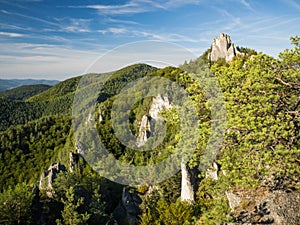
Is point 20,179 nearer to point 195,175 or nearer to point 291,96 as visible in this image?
point 195,175

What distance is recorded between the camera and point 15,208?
1035 inches

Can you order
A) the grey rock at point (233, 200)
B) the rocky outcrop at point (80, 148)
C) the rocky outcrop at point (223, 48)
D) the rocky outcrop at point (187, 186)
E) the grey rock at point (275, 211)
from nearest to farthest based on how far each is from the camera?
the grey rock at point (275, 211) < the grey rock at point (233, 200) < the rocky outcrop at point (187, 186) < the rocky outcrop at point (80, 148) < the rocky outcrop at point (223, 48)

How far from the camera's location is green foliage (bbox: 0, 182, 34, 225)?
1018 inches

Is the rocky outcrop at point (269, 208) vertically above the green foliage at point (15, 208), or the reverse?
the rocky outcrop at point (269, 208)

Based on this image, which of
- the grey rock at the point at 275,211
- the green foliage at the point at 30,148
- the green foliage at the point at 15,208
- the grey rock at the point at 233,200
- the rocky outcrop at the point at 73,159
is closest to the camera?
the grey rock at the point at 275,211

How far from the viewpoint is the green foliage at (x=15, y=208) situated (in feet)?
84.8

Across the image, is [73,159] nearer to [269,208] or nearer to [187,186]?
[187,186]

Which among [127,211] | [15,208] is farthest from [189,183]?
[15,208]

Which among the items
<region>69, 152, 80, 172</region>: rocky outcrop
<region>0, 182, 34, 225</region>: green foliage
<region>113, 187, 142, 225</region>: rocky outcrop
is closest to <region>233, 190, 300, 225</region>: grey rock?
<region>0, 182, 34, 225</region>: green foliage

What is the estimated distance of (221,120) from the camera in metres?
13.4

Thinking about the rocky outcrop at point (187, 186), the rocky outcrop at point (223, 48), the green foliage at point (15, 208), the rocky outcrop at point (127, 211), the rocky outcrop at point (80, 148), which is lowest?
the rocky outcrop at point (80, 148)

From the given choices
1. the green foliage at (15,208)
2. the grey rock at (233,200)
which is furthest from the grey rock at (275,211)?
the green foliage at (15,208)

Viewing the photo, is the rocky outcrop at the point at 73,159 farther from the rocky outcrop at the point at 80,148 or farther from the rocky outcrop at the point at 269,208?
the rocky outcrop at the point at 269,208

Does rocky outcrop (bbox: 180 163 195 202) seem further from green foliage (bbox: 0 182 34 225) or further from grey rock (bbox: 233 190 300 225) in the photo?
green foliage (bbox: 0 182 34 225)
